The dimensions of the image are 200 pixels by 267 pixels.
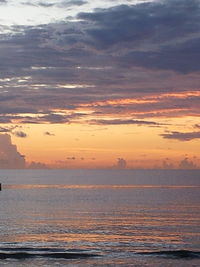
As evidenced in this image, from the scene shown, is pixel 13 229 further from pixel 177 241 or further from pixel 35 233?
pixel 177 241

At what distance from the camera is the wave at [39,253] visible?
2894 inches

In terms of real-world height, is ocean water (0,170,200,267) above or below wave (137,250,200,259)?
above

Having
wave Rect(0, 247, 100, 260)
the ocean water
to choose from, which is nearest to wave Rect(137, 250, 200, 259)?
the ocean water

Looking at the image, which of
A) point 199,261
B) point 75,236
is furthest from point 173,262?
point 75,236

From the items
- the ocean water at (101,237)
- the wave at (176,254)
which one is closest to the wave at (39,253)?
the ocean water at (101,237)

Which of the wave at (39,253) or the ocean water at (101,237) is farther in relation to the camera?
the wave at (39,253)

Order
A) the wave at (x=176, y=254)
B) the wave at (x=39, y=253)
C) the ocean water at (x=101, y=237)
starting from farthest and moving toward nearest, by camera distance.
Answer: the wave at (x=176, y=254) → the wave at (x=39, y=253) → the ocean water at (x=101, y=237)

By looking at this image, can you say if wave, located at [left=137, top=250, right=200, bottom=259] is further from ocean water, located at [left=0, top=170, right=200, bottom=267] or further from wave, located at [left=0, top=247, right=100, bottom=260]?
wave, located at [left=0, top=247, right=100, bottom=260]

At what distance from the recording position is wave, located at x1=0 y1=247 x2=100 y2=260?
73500 mm

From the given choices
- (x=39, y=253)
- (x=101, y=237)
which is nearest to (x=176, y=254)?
(x=101, y=237)

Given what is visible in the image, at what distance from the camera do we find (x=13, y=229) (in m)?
99.4

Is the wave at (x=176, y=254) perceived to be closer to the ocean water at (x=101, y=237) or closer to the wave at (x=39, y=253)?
the ocean water at (x=101, y=237)

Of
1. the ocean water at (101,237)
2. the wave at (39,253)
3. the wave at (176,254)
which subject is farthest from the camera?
the wave at (176,254)

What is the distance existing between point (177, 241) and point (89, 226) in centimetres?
2284
